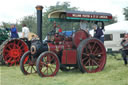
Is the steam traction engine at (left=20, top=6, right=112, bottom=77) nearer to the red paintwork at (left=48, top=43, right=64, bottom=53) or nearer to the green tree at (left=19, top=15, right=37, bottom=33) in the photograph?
the red paintwork at (left=48, top=43, right=64, bottom=53)

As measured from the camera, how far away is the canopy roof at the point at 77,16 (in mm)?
7258

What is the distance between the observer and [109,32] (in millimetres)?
16391

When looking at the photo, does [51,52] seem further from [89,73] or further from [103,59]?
[103,59]

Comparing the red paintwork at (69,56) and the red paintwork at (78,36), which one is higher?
the red paintwork at (78,36)

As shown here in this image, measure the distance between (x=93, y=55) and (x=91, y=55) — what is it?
0.22 ft

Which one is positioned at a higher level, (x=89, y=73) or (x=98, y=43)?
(x=98, y=43)

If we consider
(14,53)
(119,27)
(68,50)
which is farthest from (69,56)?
(119,27)

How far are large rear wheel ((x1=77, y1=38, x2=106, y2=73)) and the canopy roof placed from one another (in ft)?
2.31

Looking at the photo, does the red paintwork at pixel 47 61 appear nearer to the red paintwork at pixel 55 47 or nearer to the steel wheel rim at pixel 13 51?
the red paintwork at pixel 55 47

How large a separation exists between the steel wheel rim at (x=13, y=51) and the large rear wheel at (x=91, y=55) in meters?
3.51

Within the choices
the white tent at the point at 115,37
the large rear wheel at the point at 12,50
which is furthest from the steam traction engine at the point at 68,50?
the white tent at the point at 115,37

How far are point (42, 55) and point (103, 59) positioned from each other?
2207 mm

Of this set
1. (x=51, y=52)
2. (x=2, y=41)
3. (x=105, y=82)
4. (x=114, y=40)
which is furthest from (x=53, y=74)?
(x=114, y=40)

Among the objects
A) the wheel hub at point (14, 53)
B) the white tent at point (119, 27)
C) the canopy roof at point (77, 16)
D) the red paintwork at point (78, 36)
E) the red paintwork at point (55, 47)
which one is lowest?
the wheel hub at point (14, 53)
